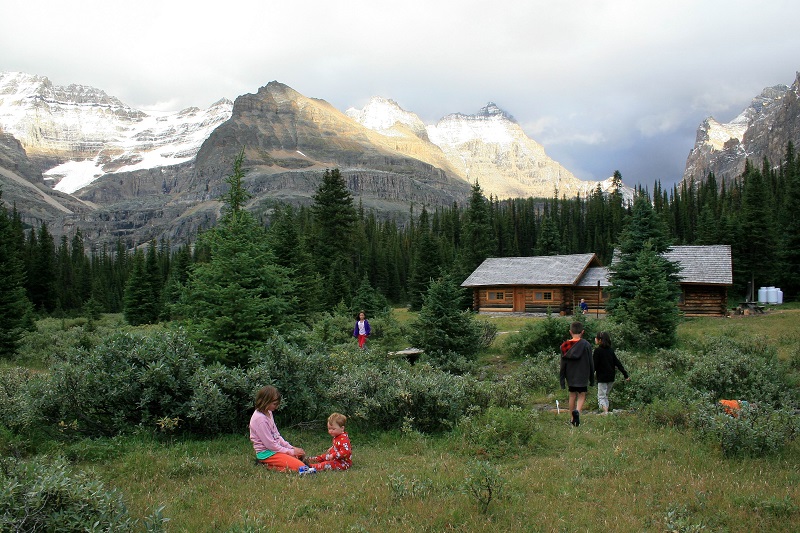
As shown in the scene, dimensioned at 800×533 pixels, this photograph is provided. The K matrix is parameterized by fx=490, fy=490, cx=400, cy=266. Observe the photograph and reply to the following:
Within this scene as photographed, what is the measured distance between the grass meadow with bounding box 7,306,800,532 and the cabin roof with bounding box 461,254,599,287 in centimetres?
3568

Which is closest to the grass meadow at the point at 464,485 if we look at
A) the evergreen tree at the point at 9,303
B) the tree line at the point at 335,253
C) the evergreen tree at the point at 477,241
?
the tree line at the point at 335,253

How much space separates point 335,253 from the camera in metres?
45.2

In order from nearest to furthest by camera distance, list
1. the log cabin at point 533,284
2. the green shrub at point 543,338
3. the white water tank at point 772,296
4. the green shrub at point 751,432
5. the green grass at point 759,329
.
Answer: the green shrub at point 751,432 < the green grass at point 759,329 < the green shrub at point 543,338 < the white water tank at point 772,296 < the log cabin at point 533,284

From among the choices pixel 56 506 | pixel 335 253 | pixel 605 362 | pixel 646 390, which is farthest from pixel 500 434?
pixel 335 253

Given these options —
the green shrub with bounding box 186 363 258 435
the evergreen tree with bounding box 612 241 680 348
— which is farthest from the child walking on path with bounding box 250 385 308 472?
the evergreen tree with bounding box 612 241 680 348

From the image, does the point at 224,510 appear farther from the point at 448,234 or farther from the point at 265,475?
the point at 448,234

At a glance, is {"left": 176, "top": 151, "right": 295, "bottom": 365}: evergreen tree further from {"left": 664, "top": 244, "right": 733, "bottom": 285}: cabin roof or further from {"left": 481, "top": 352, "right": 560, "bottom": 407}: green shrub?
{"left": 664, "top": 244, "right": 733, "bottom": 285}: cabin roof

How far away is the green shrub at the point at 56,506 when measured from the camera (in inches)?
172

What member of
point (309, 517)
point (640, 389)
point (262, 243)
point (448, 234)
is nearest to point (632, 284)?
point (640, 389)

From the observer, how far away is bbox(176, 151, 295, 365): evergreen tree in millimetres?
13078

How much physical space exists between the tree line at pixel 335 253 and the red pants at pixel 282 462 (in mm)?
6524

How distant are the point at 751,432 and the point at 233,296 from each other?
11694 mm

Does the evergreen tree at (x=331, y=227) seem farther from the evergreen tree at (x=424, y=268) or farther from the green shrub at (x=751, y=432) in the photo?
the green shrub at (x=751, y=432)

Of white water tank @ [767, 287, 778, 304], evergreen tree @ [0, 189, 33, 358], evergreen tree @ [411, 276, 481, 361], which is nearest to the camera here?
evergreen tree @ [411, 276, 481, 361]
